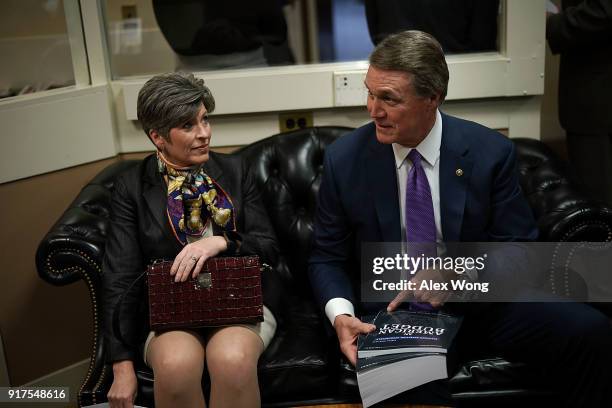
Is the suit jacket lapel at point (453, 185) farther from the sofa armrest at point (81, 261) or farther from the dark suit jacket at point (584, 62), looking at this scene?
the sofa armrest at point (81, 261)

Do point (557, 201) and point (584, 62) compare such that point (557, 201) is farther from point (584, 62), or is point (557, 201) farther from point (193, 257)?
point (193, 257)

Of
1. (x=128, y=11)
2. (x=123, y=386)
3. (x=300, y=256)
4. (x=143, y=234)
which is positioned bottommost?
(x=123, y=386)

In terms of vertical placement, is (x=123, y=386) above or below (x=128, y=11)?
below

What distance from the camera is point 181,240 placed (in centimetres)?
214

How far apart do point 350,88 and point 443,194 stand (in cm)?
88

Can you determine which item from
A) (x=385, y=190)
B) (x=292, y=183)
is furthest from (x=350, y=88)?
(x=385, y=190)

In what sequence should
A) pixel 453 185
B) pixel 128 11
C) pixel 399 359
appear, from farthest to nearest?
pixel 128 11
pixel 453 185
pixel 399 359

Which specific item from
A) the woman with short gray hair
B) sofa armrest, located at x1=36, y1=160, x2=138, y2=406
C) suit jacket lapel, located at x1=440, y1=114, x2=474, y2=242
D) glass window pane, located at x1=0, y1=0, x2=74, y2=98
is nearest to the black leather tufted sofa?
sofa armrest, located at x1=36, y1=160, x2=138, y2=406

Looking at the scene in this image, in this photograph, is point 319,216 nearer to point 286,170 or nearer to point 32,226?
point 286,170

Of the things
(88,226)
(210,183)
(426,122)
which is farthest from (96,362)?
(426,122)

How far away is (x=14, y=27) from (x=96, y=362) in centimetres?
138

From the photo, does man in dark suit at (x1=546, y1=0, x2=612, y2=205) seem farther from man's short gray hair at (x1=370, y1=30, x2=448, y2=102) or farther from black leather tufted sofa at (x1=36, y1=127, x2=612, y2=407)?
man's short gray hair at (x1=370, y1=30, x2=448, y2=102)

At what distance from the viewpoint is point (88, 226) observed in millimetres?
2297

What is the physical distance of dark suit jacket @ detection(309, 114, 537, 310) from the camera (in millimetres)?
2098
